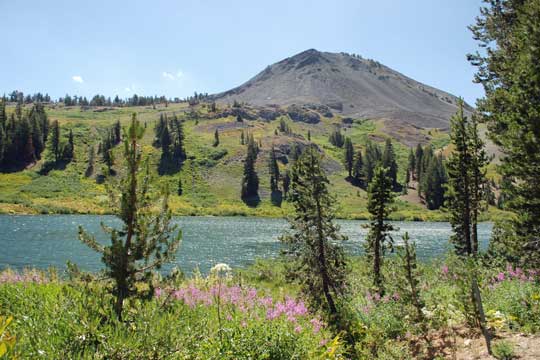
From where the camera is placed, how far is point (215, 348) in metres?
7.20

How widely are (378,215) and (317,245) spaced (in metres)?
8.54

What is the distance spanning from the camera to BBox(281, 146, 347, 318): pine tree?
14.2 metres

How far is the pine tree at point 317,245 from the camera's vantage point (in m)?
14.2

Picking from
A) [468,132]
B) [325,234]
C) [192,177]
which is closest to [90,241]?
[325,234]

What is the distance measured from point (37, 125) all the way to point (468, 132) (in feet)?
517

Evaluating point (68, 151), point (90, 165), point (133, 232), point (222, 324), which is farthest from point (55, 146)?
point (222, 324)

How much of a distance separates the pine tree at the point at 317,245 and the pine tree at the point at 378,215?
655cm

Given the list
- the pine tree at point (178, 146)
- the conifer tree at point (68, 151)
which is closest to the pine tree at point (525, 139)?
the pine tree at point (178, 146)

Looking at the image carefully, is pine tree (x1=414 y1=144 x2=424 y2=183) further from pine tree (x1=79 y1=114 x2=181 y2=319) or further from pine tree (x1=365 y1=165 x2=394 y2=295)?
pine tree (x1=79 y1=114 x2=181 y2=319)

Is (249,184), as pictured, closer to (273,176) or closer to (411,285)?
(273,176)

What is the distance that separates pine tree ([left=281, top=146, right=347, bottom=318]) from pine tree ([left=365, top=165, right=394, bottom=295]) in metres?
6.55

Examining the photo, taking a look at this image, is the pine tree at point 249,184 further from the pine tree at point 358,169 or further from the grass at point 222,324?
the grass at point 222,324

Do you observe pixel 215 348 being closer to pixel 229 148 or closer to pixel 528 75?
pixel 528 75

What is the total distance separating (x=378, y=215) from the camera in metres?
21.5
